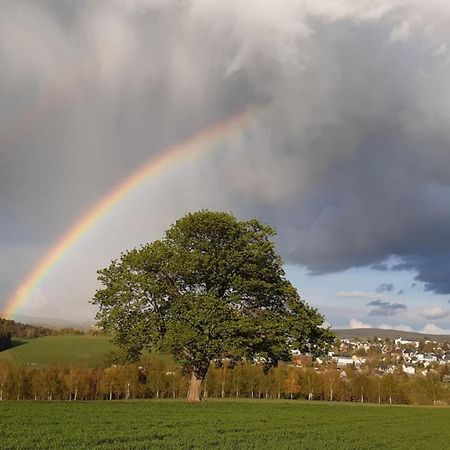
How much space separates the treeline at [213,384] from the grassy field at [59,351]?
711cm

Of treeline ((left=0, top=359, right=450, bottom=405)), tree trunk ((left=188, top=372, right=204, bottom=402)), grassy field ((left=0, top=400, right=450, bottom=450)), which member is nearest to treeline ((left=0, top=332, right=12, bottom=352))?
treeline ((left=0, top=359, right=450, bottom=405))

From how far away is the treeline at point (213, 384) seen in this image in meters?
107

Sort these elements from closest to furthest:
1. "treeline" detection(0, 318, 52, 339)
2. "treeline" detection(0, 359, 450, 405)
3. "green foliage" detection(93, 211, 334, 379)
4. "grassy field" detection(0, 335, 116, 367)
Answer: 1. "green foliage" detection(93, 211, 334, 379)
2. "treeline" detection(0, 359, 450, 405)
3. "grassy field" detection(0, 335, 116, 367)
4. "treeline" detection(0, 318, 52, 339)

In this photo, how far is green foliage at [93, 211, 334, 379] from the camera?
35688mm

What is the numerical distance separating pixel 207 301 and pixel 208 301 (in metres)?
0.07

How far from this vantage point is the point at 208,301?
116ft

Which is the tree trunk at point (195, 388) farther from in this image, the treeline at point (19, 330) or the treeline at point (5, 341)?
the treeline at point (19, 330)

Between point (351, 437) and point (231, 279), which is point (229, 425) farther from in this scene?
point (231, 279)

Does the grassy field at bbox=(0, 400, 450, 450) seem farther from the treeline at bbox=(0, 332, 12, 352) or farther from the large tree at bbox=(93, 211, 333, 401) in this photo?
the treeline at bbox=(0, 332, 12, 352)

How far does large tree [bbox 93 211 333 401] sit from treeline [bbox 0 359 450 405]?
69696 millimetres

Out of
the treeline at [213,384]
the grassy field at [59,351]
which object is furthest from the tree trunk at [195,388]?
the grassy field at [59,351]

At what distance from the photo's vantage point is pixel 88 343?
543ft

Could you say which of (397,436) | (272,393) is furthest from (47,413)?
(272,393)

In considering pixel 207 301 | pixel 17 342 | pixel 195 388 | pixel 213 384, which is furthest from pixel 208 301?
pixel 17 342
